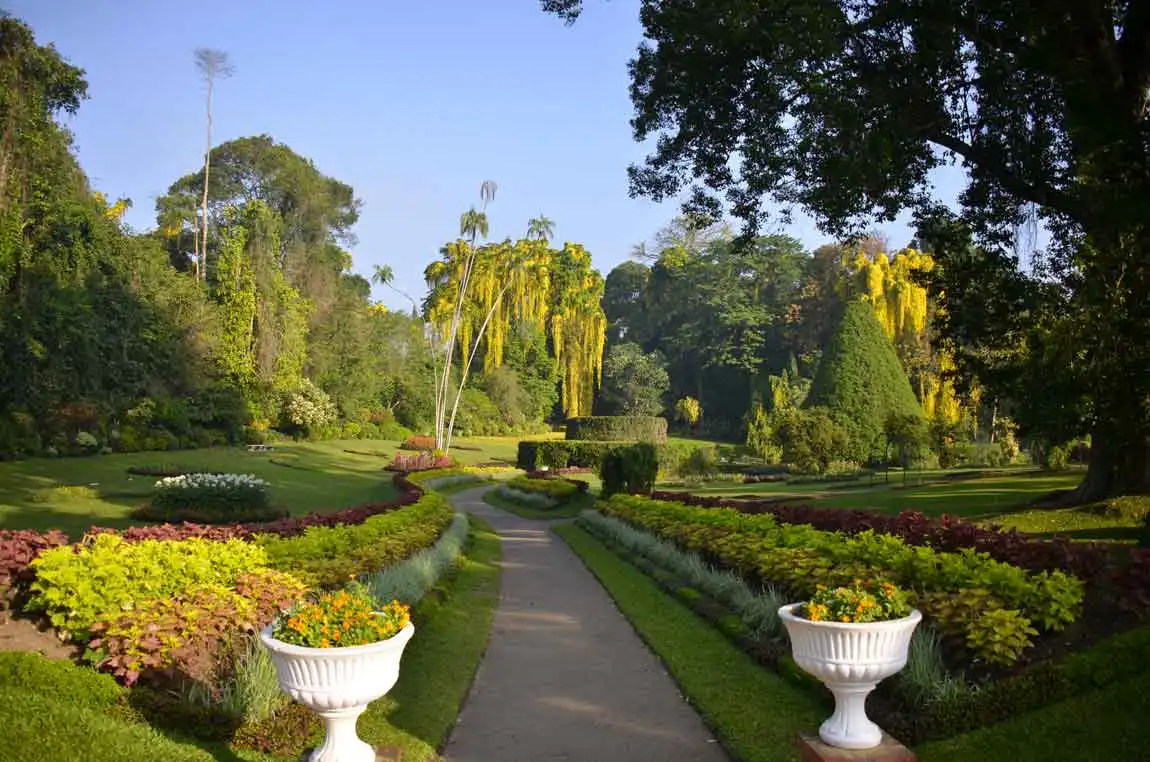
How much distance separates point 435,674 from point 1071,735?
4418mm

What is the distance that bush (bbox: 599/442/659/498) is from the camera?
71.1 feet

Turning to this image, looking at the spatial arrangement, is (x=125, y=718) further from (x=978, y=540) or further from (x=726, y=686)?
(x=978, y=540)

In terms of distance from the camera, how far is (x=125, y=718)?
16.0 ft

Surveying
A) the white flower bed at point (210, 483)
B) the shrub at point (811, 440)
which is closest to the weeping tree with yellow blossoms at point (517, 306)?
the shrub at point (811, 440)

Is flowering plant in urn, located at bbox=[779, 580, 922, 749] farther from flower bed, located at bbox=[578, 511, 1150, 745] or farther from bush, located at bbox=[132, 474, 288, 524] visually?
bush, located at bbox=[132, 474, 288, 524]

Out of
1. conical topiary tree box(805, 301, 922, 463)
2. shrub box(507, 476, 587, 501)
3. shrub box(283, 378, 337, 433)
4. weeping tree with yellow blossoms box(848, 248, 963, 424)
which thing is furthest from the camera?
weeping tree with yellow blossoms box(848, 248, 963, 424)

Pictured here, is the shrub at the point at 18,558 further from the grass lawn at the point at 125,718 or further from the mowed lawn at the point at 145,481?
the mowed lawn at the point at 145,481

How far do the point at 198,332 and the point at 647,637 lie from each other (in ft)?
110

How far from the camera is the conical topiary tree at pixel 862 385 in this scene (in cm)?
3397

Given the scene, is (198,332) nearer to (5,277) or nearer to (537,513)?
(5,277)

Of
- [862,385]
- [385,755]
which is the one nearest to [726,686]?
[385,755]

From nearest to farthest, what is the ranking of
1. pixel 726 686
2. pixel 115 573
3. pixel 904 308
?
pixel 115 573 < pixel 726 686 < pixel 904 308

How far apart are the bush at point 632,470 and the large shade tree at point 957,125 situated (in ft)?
27.0

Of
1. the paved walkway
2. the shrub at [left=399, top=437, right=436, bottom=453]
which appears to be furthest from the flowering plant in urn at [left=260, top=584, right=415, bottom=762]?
the shrub at [left=399, top=437, right=436, bottom=453]
